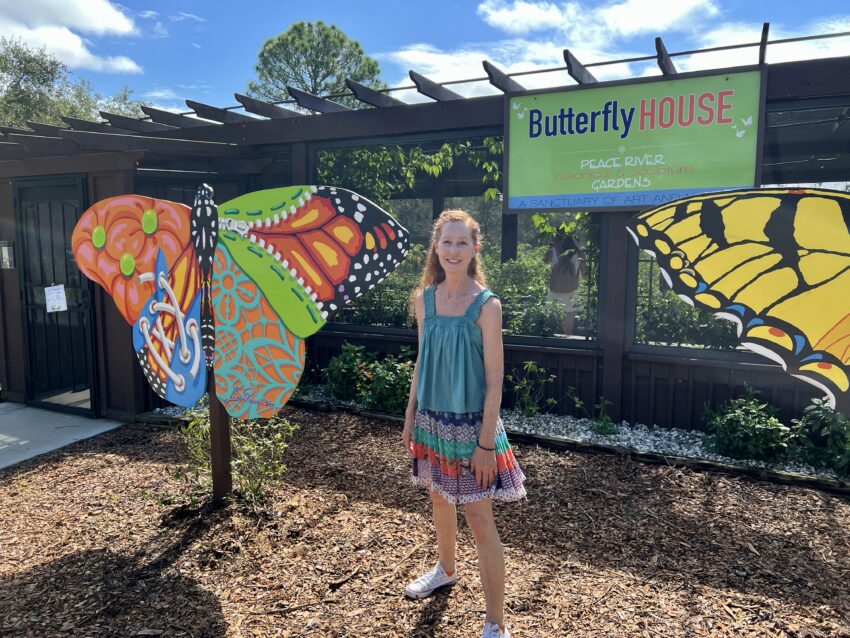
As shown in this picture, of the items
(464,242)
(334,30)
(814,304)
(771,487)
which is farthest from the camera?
(334,30)

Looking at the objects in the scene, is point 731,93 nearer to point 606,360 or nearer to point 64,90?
point 606,360

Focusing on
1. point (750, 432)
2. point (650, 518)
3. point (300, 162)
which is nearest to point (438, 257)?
point (650, 518)

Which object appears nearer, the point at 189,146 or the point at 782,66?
the point at 782,66

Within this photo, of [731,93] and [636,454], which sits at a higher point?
[731,93]

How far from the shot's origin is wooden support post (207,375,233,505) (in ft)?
11.6

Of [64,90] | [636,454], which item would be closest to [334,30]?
[64,90]

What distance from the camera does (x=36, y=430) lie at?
18.2 feet

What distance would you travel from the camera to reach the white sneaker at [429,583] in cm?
283

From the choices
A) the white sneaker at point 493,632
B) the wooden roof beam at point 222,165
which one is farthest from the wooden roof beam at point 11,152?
the white sneaker at point 493,632

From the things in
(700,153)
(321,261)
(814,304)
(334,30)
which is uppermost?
(334,30)

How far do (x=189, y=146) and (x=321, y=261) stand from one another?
3421 mm

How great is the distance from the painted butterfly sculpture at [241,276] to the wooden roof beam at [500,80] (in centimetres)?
262

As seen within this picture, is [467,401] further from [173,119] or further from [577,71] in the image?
[173,119]

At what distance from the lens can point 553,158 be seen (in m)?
5.48
